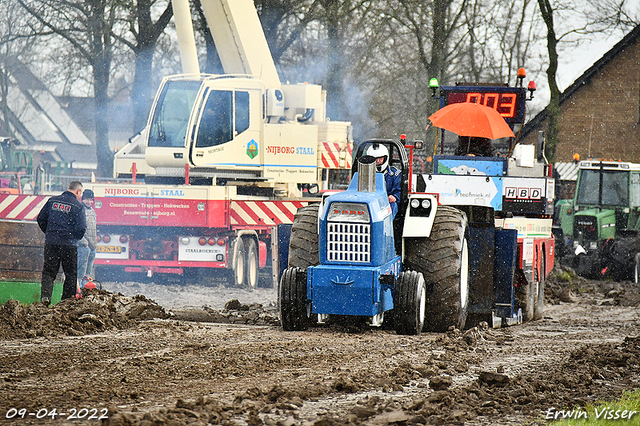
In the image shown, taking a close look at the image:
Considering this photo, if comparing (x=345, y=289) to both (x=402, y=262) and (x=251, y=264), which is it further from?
(x=251, y=264)

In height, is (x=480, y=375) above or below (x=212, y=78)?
below

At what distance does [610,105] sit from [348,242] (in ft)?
106

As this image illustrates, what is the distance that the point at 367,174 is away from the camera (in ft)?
28.9

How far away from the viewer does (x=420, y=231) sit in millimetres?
9172

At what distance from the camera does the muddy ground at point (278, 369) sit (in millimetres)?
5371

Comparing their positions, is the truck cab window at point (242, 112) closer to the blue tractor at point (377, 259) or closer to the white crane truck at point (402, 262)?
the white crane truck at point (402, 262)

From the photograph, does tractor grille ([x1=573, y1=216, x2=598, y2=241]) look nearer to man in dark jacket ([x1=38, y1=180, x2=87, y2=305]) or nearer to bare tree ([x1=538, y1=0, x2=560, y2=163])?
bare tree ([x1=538, y1=0, x2=560, y2=163])

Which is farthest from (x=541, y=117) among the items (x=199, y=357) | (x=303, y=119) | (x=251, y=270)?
(x=199, y=357)

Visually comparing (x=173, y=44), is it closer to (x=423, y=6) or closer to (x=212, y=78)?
(x=423, y=6)

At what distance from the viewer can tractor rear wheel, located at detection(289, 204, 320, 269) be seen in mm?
9320

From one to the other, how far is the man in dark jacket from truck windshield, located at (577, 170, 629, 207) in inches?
513

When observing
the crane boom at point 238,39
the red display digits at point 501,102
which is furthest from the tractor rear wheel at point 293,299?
the crane boom at point 238,39

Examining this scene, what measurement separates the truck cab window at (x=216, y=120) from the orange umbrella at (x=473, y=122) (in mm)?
4527

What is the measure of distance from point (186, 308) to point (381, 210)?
4.34m
